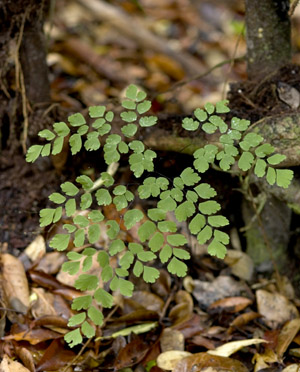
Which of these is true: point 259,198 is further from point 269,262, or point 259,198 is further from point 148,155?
point 148,155

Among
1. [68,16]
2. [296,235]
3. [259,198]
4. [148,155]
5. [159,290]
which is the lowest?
[68,16]

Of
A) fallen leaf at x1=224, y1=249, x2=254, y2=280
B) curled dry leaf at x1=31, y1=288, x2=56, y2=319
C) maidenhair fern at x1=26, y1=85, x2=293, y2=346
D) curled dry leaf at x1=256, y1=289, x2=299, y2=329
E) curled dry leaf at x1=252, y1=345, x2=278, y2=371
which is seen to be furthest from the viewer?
fallen leaf at x1=224, y1=249, x2=254, y2=280

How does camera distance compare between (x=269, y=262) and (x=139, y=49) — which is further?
(x=139, y=49)

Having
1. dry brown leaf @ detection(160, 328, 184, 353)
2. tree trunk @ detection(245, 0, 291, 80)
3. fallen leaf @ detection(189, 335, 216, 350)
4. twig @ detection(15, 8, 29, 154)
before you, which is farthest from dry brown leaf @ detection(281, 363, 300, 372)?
twig @ detection(15, 8, 29, 154)

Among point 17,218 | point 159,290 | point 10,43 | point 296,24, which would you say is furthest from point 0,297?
point 296,24

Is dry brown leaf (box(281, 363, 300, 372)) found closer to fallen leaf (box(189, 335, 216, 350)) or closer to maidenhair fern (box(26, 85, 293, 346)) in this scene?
fallen leaf (box(189, 335, 216, 350))

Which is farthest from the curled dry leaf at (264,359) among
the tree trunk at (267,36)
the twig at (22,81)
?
the twig at (22,81)
